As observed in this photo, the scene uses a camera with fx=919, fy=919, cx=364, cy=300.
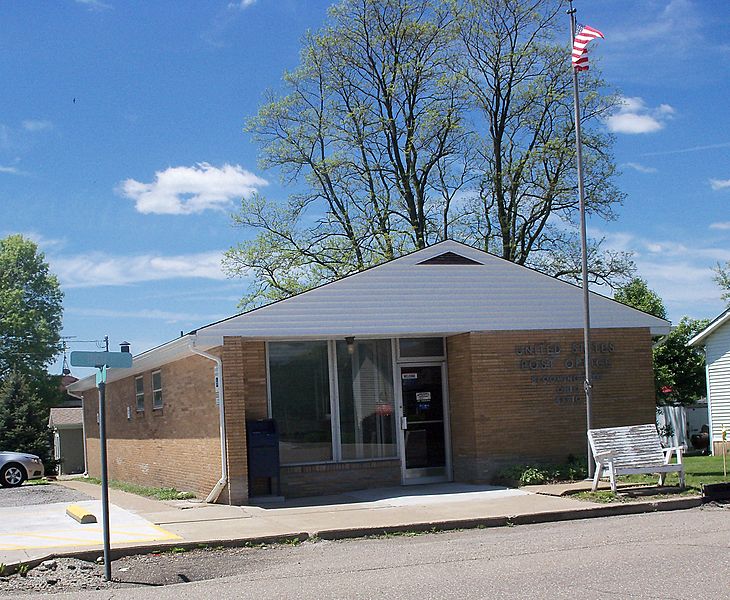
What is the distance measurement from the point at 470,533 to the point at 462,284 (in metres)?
6.22

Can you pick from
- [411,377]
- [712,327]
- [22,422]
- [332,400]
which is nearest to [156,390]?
[332,400]

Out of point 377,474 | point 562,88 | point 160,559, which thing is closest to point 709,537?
point 160,559

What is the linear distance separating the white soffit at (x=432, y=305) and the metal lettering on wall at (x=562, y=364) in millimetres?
408

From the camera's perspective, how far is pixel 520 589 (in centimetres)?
785

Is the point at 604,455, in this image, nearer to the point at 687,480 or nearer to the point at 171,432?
the point at 687,480

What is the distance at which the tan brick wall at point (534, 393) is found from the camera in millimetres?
16938

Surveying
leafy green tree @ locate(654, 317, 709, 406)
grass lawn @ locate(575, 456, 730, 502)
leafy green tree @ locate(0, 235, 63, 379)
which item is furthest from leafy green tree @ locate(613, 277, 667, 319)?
leafy green tree @ locate(0, 235, 63, 379)

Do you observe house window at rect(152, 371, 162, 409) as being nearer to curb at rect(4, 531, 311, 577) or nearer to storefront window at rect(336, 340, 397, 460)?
storefront window at rect(336, 340, 397, 460)

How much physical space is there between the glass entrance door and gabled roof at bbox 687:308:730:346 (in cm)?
1337

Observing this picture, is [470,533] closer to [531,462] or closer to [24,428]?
[531,462]

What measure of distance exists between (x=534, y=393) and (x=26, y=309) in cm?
4627

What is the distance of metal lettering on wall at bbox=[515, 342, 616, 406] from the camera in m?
17.4

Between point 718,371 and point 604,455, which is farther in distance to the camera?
point 718,371

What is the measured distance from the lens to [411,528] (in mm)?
12094
